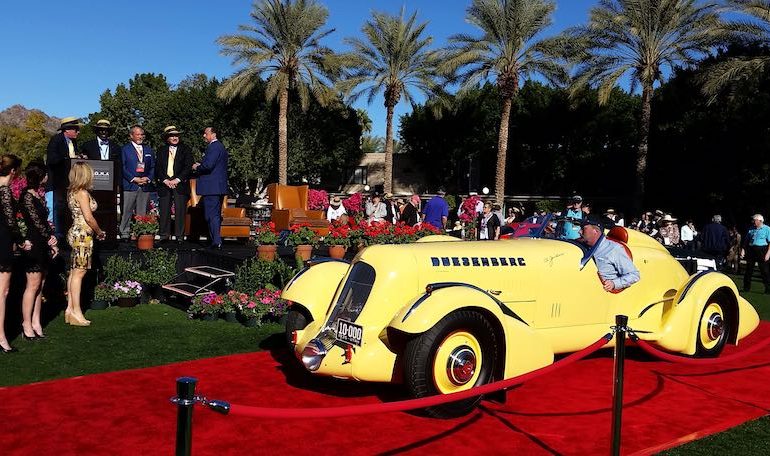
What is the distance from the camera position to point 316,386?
5.29 meters

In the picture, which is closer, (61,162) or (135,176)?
(61,162)

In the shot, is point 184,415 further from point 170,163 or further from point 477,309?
point 170,163

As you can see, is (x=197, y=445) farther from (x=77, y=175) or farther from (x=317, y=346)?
(x=77, y=175)

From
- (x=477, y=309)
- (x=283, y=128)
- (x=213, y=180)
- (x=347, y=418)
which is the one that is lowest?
(x=347, y=418)

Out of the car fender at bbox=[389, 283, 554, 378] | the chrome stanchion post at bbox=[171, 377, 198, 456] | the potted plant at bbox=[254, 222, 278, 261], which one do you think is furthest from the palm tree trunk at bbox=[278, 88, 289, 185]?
the chrome stanchion post at bbox=[171, 377, 198, 456]

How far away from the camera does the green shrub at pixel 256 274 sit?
8.30 meters

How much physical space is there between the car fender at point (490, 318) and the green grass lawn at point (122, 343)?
8.73 feet

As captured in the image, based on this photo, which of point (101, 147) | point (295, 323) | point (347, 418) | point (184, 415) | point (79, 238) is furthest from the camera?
point (101, 147)

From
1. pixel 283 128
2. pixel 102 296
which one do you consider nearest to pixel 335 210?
pixel 102 296

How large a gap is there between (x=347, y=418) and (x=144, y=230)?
602 cm

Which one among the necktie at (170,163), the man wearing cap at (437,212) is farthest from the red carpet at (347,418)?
the man wearing cap at (437,212)

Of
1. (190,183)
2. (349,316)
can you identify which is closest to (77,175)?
(349,316)

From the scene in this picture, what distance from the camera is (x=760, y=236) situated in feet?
41.5

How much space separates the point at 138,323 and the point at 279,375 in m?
2.73
